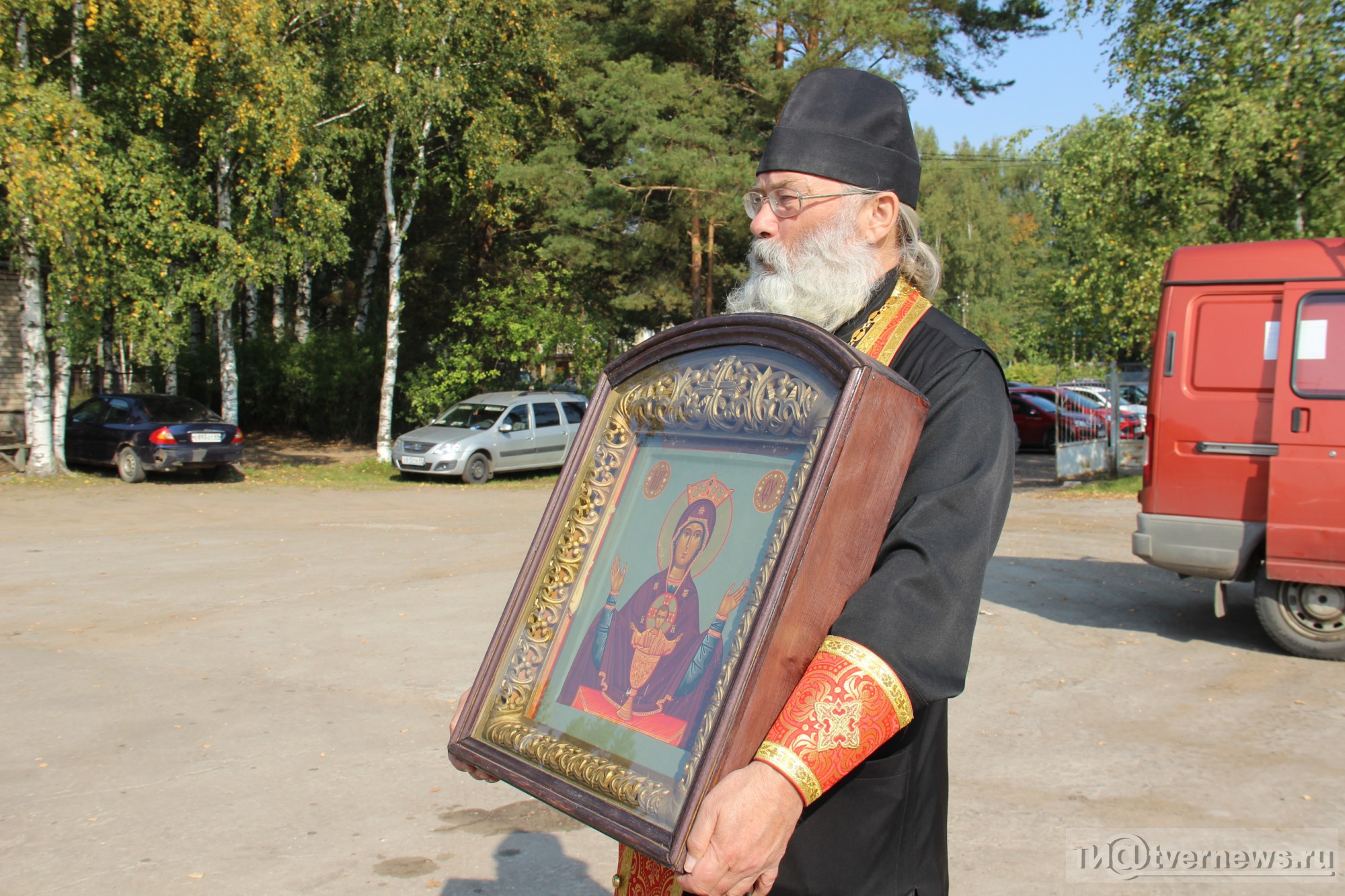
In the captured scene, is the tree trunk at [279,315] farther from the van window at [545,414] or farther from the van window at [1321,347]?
the van window at [1321,347]

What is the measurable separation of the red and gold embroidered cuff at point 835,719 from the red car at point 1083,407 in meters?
19.6

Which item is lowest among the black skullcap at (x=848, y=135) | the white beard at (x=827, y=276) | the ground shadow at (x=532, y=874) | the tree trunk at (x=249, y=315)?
the ground shadow at (x=532, y=874)

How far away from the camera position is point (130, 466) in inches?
691

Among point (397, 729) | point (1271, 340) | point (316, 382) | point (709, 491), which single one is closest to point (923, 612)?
point (709, 491)

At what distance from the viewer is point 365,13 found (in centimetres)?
2005

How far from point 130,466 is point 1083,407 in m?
17.8

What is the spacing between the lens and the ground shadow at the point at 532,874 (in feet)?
12.7

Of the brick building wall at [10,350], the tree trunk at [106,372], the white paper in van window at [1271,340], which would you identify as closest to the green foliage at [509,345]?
the brick building wall at [10,350]

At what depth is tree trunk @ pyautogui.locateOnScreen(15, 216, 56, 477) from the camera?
53.6 ft

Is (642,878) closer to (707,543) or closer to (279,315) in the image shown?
(707,543)

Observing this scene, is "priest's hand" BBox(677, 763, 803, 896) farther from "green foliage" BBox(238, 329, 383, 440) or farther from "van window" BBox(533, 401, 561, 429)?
"green foliage" BBox(238, 329, 383, 440)

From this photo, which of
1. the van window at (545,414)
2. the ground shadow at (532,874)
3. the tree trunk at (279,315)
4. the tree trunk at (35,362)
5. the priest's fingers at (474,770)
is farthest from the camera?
the tree trunk at (279,315)

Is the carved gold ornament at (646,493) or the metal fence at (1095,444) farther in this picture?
the metal fence at (1095,444)

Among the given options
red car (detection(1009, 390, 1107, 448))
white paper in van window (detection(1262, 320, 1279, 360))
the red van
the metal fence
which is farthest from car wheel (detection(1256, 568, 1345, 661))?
red car (detection(1009, 390, 1107, 448))
